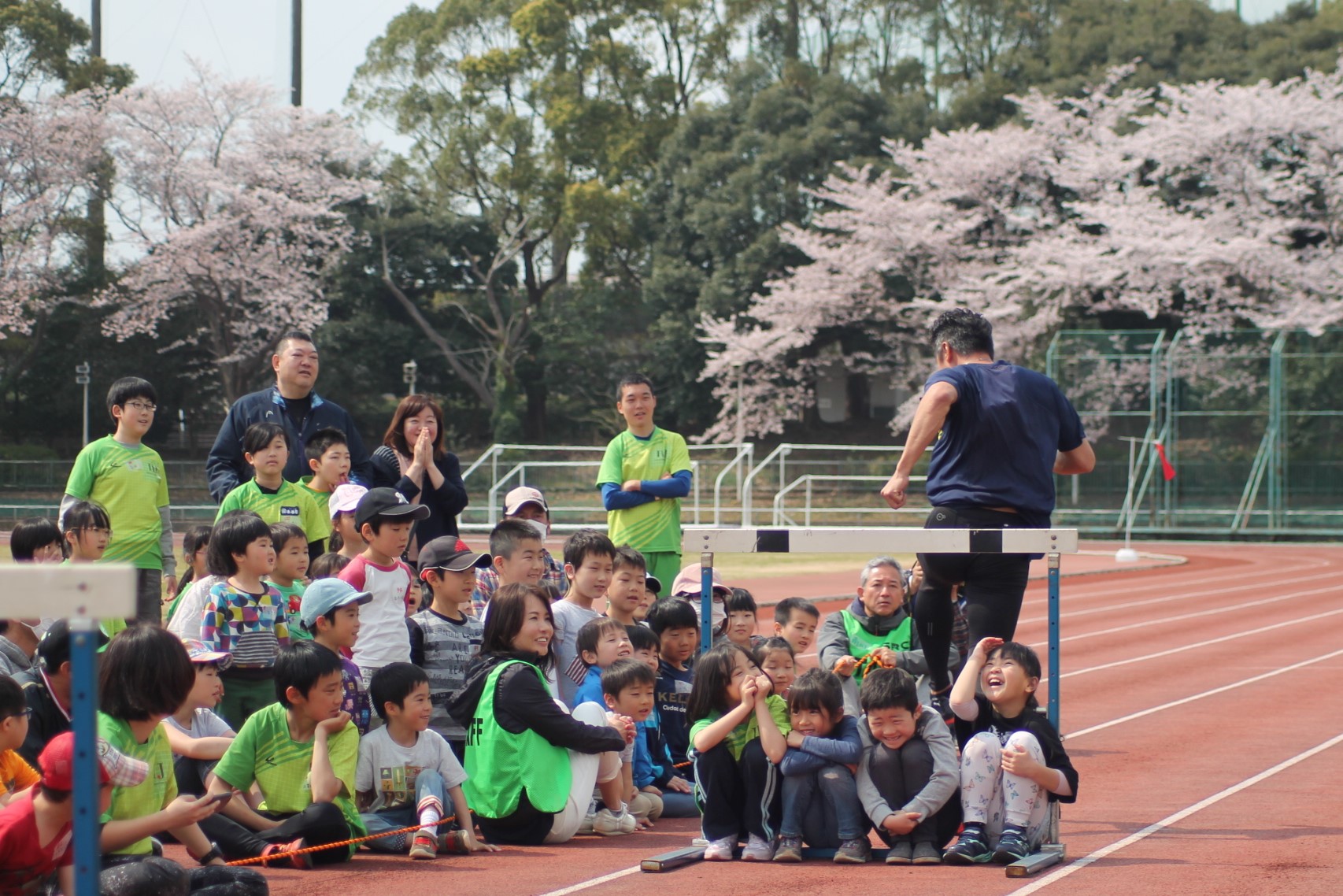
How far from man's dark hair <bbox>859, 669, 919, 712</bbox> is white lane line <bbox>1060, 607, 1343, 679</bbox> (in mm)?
6403

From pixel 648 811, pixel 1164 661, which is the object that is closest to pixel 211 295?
pixel 1164 661

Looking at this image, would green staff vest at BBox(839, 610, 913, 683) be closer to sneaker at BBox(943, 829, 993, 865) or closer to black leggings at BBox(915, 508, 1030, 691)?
black leggings at BBox(915, 508, 1030, 691)

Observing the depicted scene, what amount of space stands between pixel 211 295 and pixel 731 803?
113 ft

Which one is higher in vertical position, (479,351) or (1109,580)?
(479,351)

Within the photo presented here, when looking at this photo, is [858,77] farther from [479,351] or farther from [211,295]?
[211,295]

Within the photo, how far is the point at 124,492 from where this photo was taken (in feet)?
A: 25.1

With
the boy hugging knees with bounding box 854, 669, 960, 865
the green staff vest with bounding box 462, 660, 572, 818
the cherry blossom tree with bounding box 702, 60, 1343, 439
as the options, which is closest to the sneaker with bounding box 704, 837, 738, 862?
the boy hugging knees with bounding box 854, 669, 960, 865

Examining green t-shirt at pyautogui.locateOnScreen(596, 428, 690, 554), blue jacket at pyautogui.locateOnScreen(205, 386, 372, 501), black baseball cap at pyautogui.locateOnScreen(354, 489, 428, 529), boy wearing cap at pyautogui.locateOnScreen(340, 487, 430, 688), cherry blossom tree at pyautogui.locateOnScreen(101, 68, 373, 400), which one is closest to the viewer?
boy wearing cap at pyautogui.locateOnScreen(340, 487, 430, 688)

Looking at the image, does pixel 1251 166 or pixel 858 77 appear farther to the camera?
pixel 858 77

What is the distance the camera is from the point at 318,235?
38281 millimetres

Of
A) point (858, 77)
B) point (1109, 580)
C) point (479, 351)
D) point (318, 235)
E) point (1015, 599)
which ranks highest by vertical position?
point (858, 77)

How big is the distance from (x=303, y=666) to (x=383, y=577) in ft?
3.39

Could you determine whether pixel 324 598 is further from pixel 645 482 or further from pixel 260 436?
pixel 645 482

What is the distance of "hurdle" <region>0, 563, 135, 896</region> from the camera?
2506 mm
